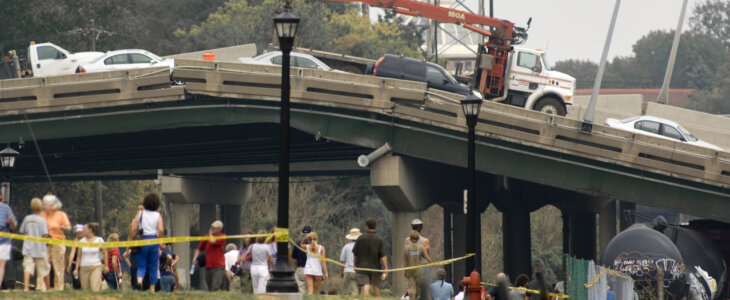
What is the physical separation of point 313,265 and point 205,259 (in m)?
3.11

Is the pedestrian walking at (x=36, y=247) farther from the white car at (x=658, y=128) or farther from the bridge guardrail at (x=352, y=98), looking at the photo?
the white car at (x=658, y=128)

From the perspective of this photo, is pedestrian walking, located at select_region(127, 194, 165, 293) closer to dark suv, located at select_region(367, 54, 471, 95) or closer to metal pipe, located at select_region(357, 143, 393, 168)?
metal pipe, located at select_region(357, 143, 393, 168)

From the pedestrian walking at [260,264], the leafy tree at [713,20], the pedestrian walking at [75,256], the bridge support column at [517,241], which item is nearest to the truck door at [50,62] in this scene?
the pedestrian walking at [75,256]

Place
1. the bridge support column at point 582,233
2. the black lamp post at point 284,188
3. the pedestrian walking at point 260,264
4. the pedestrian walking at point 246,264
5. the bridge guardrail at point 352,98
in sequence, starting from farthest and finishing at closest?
1. the bridge support column at point 582,233
2. the bridge guardrail at point 352,98
3. the pedestrian walking at point 246,264
4. the pedestrian walking at point 260,264
5. the black lamp post at point 284,188

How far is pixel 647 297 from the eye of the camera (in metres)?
32.4

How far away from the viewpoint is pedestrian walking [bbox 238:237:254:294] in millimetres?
22438

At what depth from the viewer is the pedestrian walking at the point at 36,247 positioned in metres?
18.1

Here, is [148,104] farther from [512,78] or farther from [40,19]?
[40,19]

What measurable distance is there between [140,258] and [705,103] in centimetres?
12510

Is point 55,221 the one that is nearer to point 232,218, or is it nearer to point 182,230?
point 182,230

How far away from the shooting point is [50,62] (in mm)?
40375

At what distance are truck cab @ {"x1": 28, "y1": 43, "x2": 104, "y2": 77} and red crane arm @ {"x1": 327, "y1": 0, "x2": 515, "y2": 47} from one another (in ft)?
31.8

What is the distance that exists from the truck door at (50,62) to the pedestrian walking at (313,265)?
19.0 m

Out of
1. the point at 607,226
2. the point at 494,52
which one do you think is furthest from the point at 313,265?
the point at 607,226
